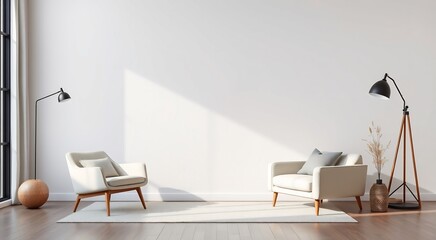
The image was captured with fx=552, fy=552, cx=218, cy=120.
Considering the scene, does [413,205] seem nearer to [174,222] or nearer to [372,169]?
[372,169]

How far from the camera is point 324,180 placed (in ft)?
20.5

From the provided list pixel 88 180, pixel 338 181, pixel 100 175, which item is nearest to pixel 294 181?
pixel 338 181

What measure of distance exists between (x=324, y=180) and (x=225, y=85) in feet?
7.17

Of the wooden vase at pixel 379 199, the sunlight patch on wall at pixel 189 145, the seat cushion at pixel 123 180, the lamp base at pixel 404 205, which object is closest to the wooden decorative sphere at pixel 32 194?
the seat cushion at pixel 123 180

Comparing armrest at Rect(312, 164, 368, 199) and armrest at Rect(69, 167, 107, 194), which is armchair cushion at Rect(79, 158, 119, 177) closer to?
armrest at Rect(69, 167, 107, 194)

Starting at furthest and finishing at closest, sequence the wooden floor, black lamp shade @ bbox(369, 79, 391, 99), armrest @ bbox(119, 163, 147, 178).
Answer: armrest @ bbox(119, 163, 147, 178) → black lamp shade @ bbox(369, 79, 391, 99) → the wooden floor

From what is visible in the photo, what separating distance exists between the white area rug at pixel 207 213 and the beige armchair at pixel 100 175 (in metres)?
0.23

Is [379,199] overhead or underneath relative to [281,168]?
underneath

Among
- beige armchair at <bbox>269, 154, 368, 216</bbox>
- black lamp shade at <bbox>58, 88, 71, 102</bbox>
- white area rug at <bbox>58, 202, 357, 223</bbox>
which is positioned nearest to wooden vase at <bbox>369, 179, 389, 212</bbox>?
beige armchair at <bbox>269, 154, 368, 216</bbox>

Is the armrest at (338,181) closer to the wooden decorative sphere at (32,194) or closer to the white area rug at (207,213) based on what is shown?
the white area rug at (207,213)

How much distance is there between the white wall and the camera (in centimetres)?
766

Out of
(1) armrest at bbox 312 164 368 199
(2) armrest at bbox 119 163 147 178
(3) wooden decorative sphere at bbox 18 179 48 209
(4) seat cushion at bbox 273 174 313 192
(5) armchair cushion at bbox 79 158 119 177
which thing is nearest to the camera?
(1) armrest at bbox 312 164 368 199

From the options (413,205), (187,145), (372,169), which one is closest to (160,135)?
(187,145)

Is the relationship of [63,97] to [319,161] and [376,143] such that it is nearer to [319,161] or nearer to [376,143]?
[319,161]
